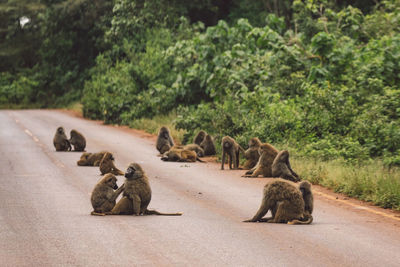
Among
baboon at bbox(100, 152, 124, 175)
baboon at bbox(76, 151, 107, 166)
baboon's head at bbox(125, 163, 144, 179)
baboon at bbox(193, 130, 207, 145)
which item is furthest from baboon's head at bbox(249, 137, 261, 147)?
baboon's head at bbox(125, 163, 144, 179)

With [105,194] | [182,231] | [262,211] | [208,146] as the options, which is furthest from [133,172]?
[208,146]

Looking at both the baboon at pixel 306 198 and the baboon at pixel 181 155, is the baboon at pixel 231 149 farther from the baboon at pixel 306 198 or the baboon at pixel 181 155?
the baboon at pixel 306 198

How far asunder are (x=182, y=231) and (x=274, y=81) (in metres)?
14.4

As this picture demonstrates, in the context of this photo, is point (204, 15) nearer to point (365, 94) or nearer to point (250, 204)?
point (365, 94)

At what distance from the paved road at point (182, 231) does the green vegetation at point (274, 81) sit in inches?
90.6

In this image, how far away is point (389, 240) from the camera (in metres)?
9.17

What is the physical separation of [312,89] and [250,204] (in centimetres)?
866

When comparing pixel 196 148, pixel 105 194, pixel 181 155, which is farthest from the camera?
pixel 196 148

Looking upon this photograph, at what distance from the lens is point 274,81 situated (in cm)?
2327

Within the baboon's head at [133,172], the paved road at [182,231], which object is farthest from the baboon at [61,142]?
the baboon's head at [133,172]

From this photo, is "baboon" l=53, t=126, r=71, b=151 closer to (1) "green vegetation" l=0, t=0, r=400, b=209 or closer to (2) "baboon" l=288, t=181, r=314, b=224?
(1) "green vegetation" l=0, t=0, r=400, b=209

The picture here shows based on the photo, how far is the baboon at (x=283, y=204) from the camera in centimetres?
973

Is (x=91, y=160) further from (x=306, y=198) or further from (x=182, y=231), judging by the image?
(x=306, y=198)

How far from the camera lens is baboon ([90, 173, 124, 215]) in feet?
34.0
